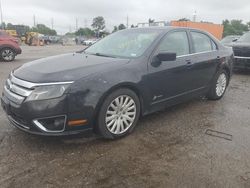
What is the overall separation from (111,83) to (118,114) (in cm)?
49

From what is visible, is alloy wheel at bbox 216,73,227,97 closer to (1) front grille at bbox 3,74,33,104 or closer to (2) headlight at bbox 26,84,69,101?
(2) headlight at bbox 26,84,69,101

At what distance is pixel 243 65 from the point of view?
380 inches

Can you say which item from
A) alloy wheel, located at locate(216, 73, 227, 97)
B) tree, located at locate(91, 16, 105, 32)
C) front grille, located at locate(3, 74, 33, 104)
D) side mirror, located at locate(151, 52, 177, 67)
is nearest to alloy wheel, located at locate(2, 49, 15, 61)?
front grille, located at locate(3, 74, 33, 104)

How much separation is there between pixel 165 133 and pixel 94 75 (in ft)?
4.74

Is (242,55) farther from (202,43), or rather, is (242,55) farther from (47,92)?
(47,92)

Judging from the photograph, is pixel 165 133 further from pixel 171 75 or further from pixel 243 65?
pixel 243 65

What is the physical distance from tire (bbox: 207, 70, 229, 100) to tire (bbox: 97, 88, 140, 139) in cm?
242

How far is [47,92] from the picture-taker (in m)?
3.22

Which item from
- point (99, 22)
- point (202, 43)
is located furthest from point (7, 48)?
point (99, 22)

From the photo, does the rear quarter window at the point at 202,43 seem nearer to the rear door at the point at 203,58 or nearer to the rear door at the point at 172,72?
the rear door at the point at 203,58

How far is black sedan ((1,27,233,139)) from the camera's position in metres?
3.26

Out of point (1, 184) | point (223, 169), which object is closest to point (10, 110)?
point (1, 184)

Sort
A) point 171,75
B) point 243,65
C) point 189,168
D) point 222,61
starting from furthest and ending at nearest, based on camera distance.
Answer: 1. point 243,65
2. point 222,61
3. point 171,75
4. point 189,168

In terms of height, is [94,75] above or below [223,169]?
above
